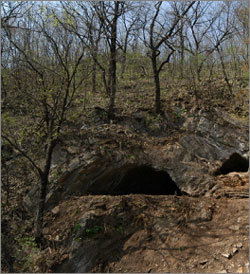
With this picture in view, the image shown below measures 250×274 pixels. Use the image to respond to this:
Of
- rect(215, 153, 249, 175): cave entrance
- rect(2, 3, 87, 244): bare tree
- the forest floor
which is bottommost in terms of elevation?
the forest floor

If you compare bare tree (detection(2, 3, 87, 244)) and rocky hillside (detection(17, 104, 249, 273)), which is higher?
bare tree (detection(2, 3, 87, 244))

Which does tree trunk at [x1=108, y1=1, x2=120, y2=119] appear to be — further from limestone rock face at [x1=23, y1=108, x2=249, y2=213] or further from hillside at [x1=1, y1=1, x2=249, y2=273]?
limestone rock face at [x1=23, y1=108, x2=249, y2=213]

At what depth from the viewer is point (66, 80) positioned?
5078 millimetres

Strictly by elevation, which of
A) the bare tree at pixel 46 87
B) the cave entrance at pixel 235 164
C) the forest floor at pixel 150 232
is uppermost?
the bare tree at pixel 46 87

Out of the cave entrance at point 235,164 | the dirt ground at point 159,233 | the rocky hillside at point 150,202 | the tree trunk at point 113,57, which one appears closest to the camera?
the dirt ground at point 159,233

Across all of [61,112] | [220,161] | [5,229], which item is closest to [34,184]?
[5,229]

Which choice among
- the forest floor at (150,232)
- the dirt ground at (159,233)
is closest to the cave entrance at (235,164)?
the forest floor at (150,232)

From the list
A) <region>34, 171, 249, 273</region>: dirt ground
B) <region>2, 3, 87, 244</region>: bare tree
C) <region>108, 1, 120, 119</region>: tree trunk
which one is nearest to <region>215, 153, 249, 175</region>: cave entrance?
<region>34, 171, 249, 273</region>: dirt ground

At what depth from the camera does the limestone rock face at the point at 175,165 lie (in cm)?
618

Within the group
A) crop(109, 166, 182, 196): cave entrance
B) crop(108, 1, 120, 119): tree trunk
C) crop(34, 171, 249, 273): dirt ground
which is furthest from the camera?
crop(108, 1, 120, 119): tree trunk

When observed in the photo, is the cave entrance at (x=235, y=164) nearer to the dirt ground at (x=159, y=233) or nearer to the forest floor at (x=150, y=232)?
the forest floor at (x=150, y=232)

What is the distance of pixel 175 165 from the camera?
262 inches

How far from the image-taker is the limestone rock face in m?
6.18

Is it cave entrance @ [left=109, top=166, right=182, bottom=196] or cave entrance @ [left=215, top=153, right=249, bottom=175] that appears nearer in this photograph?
cave entrance @ [left=109, top=166, right=182, bottom=196]
